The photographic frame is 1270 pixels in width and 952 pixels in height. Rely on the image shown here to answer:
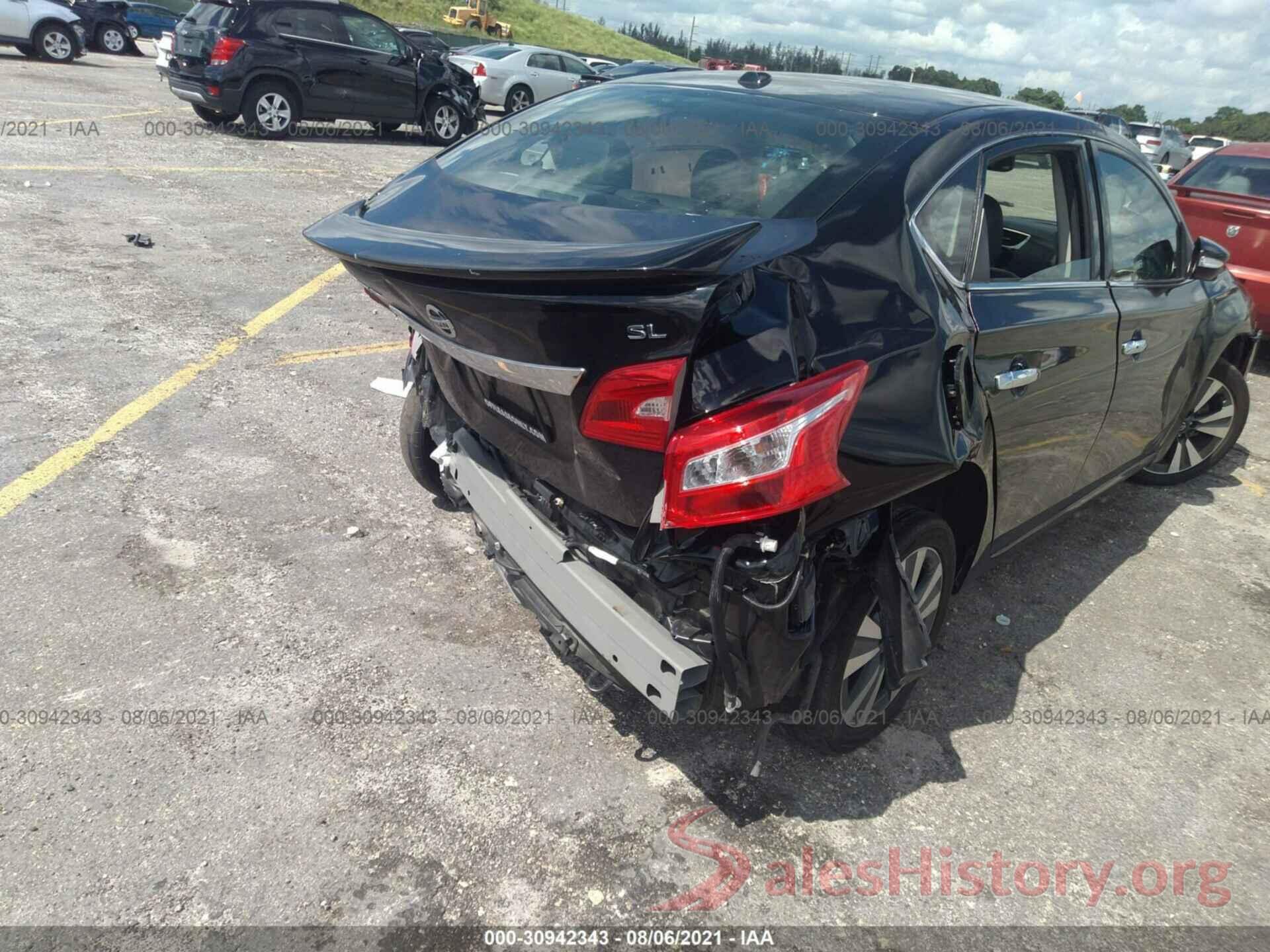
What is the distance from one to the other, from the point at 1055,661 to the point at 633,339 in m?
2.47

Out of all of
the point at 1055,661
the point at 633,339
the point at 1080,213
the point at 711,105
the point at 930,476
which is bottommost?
the point at 1055,661

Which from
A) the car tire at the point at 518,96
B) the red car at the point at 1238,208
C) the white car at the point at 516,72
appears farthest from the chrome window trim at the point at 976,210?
the car tire at the point at 518,96

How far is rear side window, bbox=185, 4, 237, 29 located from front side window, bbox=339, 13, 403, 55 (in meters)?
1.60

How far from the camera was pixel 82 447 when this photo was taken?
4.25m

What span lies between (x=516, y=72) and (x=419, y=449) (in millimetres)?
18182

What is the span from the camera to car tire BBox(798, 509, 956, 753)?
2613 mm

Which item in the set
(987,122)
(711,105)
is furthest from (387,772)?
(987,122)

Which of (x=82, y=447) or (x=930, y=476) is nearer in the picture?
(x=930, y=476)

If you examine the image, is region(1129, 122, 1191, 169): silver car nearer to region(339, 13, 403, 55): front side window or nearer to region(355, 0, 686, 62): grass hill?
region(339, 13, 403, 55): front side window

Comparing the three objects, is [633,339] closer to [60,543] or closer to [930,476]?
[930,476]

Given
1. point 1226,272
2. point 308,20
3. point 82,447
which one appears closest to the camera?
point 82,447

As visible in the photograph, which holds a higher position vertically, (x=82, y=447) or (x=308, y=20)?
(x=308, y=20)

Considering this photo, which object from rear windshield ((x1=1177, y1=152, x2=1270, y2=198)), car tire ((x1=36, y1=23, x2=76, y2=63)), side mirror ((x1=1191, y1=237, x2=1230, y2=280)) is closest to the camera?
side mirror ((x1=1191, y1=237, x2=1230, y2=280))

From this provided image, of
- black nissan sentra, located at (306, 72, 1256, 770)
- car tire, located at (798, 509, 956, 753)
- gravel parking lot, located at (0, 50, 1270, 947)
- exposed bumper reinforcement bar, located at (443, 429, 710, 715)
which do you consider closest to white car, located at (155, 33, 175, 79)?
gravel parking lot, located at (0, 50, 1270, 947)
